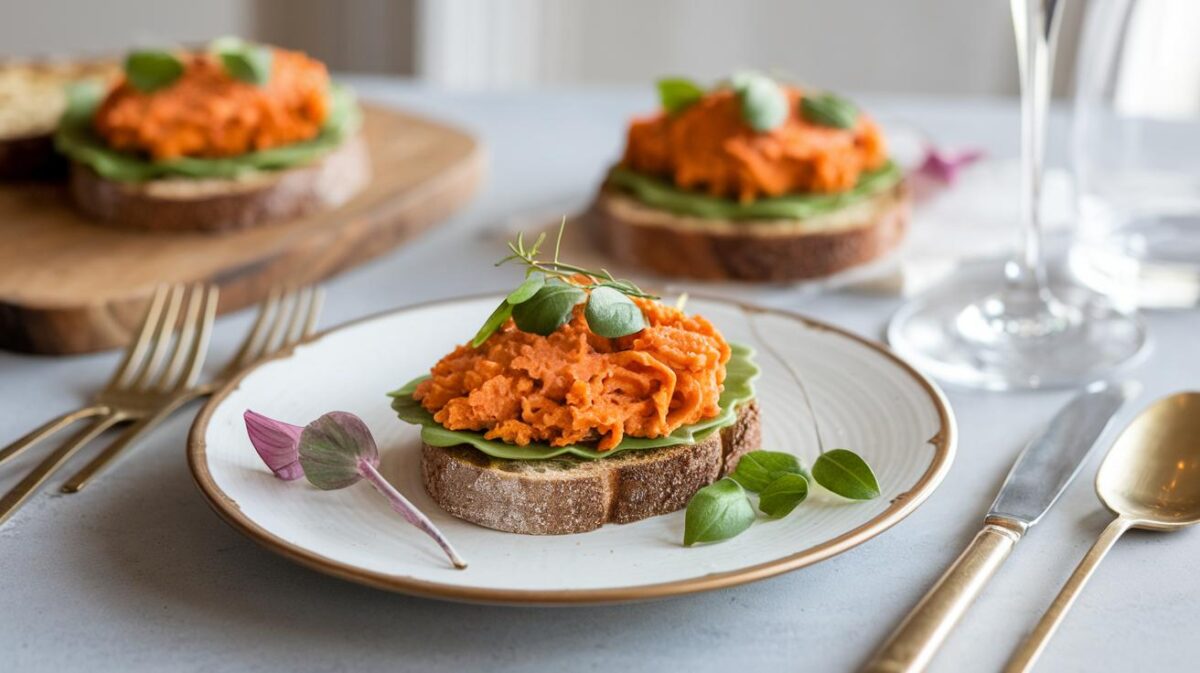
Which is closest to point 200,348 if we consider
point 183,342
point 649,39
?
point 183,342

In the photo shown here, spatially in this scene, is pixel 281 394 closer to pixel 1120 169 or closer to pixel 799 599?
pixel 799 599

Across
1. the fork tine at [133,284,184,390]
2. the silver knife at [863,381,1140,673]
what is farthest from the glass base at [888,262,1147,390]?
the fork tine at [133,284,184,390]

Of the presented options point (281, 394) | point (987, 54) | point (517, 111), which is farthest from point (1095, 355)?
point (987, 54)

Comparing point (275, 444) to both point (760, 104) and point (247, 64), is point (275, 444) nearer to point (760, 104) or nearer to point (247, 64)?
point (760, 104)

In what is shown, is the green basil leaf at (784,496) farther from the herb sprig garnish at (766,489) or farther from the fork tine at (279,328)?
the fork tine at (279,328)

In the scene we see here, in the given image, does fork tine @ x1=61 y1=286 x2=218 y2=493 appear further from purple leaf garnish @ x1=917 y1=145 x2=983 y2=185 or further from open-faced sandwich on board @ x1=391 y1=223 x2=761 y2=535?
purple leaf garnish @ x1=917 y1=145 x2=983 y2=185
